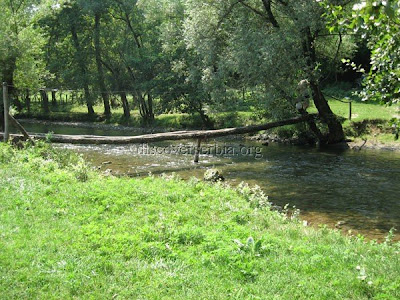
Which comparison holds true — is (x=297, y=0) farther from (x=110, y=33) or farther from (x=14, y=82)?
(x=110, y=33)

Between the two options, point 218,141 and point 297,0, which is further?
point 218,141

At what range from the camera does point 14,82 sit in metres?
28.5

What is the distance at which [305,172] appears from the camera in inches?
701

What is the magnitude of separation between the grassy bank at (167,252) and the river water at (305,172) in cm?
285

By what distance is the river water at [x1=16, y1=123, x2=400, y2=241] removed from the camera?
11.6m

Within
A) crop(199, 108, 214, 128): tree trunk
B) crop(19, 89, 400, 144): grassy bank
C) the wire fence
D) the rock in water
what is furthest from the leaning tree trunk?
the wire fence

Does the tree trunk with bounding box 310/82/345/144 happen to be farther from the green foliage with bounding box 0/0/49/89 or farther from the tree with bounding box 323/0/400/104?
the green foliage with bounding box 0/0/49/89

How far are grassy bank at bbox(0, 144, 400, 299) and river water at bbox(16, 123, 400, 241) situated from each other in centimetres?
285

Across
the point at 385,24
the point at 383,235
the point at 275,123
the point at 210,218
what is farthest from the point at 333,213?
the point at 275,123

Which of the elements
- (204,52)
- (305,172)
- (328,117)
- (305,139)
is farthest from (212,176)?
(305,139)

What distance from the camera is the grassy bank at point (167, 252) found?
553 cm

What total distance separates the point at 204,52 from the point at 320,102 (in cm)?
746

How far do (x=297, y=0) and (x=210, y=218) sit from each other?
13.6 metres

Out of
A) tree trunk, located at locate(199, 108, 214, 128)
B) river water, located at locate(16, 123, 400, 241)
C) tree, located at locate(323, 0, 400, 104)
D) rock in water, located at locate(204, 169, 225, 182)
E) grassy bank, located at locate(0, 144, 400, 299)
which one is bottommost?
river water, located at locate(16, 123, 400, 241)
